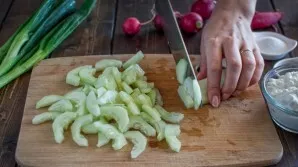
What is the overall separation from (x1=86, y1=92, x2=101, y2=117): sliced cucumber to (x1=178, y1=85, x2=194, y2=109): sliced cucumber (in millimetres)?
296

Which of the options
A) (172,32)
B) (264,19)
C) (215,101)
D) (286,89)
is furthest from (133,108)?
(264,19)

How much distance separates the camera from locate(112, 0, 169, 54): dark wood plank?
1944 millimetres

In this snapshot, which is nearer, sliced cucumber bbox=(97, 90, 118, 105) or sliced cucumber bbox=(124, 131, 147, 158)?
sliced cucumber bbox=(124, 131, 147, 158)

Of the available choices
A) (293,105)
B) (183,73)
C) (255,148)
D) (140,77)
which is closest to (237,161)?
(255,148)

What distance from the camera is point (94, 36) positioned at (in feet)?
6.72

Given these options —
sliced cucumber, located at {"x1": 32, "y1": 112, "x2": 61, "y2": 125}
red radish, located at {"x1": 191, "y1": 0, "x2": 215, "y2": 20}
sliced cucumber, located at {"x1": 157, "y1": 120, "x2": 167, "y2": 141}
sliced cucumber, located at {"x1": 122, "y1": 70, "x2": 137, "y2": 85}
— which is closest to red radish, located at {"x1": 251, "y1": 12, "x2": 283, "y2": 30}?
red radish, located at {"x1": 191, "y1": 0, "x2": 215, "y2": 20}

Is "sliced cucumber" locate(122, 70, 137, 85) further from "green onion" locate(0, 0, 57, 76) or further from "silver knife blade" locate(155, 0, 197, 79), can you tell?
"green onion" locate(0, 0, 57, 76)

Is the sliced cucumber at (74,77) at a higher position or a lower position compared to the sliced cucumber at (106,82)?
lower

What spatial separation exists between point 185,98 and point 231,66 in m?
0.20

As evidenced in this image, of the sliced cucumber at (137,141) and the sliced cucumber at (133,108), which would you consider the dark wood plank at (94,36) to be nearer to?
the sliced cucumber at (133,108)

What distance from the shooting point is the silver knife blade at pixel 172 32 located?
1.61 metres

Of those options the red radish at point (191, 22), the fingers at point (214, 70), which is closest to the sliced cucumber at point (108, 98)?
the fingers at point (214, 70)

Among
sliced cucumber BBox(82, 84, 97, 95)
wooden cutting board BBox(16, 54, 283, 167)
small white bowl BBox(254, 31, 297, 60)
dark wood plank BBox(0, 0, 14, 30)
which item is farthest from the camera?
dark wood plank BBox(0, 0, 14, 30)

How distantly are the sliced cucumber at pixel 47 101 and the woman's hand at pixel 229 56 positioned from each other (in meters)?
0.50
